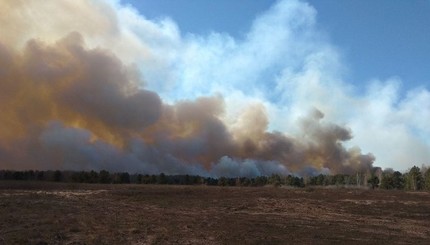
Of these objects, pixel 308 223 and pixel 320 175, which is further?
pixel 320 175

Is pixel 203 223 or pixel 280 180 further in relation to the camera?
pixel 280 180

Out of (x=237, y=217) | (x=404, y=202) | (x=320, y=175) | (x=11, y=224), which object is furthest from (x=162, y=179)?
(x=11, y=224)

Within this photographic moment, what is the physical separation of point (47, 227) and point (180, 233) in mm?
7961

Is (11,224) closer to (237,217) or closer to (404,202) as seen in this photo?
(237,217)

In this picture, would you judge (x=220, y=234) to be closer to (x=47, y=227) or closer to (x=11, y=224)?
(x=47, y=227)

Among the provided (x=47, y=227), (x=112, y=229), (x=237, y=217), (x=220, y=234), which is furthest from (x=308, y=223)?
(x=47, y=227)

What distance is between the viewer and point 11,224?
28.8 meters

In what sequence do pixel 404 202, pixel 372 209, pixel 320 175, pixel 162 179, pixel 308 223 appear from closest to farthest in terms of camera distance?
pixel 308 223
pixel 372 209
pixel 404 202
pixel 162 179
pixel 320 175

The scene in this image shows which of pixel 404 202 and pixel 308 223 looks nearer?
pixel 308 223

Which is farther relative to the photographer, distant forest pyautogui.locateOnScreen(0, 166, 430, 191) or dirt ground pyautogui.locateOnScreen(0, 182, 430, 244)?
distant forest pyautogui.locateOnScreen(0, 166, 430, 191)

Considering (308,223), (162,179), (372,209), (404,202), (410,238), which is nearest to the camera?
(410,238)

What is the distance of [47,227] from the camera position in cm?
2822

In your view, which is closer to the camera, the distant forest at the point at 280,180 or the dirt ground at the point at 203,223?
the dirt ground at the point at 203,223

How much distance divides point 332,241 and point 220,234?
6.74m
